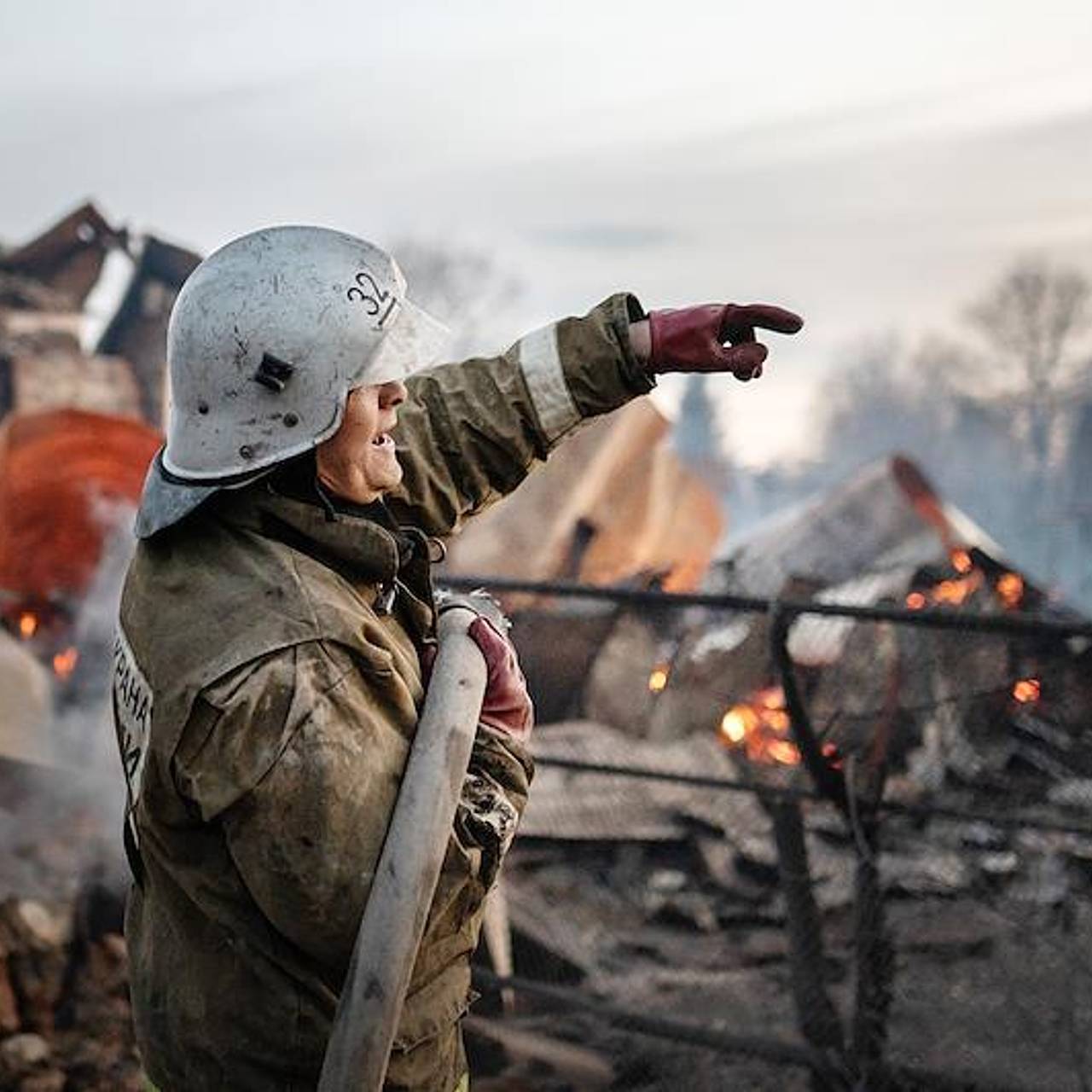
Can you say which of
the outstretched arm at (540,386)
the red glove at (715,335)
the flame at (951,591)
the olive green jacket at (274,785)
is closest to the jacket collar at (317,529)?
the olive green jacket at (274,785)

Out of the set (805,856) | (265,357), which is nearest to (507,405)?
(265,357)

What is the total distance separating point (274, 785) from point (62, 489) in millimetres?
7164

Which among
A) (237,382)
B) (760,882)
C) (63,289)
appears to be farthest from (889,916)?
(63,289)

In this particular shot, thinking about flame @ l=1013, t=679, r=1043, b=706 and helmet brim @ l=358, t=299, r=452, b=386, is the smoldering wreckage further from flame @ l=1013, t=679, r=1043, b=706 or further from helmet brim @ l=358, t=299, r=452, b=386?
helmet brim @ l=358, t=299, r=452, b=386

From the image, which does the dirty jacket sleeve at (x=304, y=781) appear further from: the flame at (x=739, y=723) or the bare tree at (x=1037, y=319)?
the bare tree at (x=1037, y=319)

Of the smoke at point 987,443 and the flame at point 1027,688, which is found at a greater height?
the flame at point 1027,688

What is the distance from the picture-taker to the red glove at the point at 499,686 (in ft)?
7.47

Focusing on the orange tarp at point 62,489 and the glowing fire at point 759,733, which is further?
the orange tarp at point 62,489

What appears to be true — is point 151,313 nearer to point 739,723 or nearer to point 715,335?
point 739,723

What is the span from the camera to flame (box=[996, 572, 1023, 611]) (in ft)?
27.9

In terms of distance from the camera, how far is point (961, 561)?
898 cm

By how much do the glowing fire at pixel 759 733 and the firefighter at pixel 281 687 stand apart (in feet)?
11.0

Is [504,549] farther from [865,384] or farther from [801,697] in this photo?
[865,384]

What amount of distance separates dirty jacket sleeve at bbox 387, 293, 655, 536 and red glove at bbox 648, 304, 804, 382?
8 centimetres
